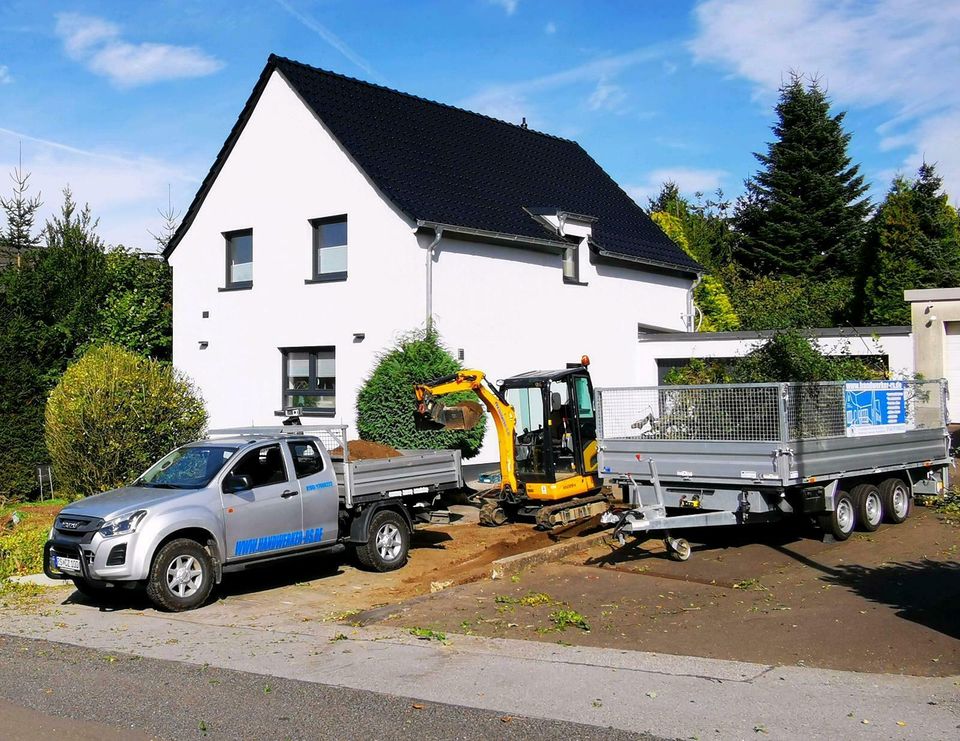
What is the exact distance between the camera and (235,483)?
1137cm

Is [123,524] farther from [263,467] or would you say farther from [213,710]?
[213,710]

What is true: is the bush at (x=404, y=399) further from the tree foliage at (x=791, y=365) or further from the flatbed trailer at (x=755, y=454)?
the tree foliage at (x=791, y=365)

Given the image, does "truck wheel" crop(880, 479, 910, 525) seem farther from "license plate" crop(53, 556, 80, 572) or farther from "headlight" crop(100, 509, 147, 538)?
"license plate" crop(53, 556, 80, 572)

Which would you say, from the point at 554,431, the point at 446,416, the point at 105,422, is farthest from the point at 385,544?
the point at 105,422

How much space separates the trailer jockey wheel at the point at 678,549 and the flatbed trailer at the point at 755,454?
0.01 m

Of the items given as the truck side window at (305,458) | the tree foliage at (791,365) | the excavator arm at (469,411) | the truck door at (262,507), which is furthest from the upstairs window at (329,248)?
the truck door at (262,507)

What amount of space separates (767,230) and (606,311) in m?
21.0

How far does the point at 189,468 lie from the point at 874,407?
907cm

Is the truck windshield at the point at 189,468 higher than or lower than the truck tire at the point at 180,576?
higher

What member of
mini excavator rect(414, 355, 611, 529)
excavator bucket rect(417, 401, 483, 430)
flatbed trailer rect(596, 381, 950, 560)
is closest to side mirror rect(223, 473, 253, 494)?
excavator bucket rect(417, 401, 483, 430)

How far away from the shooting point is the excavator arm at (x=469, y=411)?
555 inches

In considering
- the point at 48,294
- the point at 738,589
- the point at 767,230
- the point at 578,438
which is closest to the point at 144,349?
the point at 48,294

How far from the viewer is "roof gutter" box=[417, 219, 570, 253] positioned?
1895 cm

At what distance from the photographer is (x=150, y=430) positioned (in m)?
18.2
